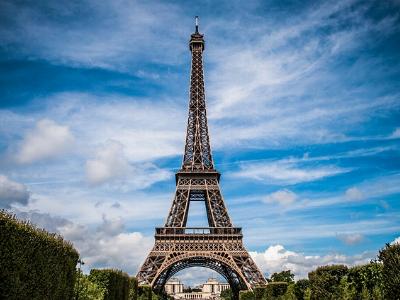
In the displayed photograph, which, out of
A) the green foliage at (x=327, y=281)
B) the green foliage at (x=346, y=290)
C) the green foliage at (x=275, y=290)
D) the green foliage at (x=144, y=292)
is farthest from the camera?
the green foliage at (x=144, y=292)

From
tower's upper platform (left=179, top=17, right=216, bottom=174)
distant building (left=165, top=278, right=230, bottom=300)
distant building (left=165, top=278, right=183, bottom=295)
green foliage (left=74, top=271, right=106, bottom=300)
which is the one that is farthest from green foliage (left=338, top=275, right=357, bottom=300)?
distant building (left=165, top=278, right=183, bottom=295)

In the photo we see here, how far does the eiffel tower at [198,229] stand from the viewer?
48.0m

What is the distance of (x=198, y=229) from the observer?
168ft

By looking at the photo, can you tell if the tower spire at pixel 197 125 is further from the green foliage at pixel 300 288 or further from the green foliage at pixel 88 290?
the green foliage at pixel 88 290

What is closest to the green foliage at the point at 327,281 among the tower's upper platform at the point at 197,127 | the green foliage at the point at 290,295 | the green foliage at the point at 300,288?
the green foliage at the point at 290,295

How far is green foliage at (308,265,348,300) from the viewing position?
2859 centimetres

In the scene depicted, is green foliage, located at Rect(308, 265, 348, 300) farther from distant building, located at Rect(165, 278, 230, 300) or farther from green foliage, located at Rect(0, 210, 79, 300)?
distant building, located at Rect(165, 278, 230, 300)

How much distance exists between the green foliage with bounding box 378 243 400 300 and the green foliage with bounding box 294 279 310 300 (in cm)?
2116

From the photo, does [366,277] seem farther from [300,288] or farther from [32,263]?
[32,263]

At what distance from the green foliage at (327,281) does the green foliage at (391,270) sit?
1010cm

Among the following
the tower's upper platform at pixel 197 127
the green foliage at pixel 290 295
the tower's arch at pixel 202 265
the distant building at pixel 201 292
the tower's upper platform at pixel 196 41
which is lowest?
the green foliage at pixel 290 295

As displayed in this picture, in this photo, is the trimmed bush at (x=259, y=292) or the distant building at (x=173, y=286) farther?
the distant building at (x=173, y=286)

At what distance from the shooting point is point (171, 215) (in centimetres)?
5247

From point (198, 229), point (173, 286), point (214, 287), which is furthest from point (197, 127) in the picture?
point (214, 287)
